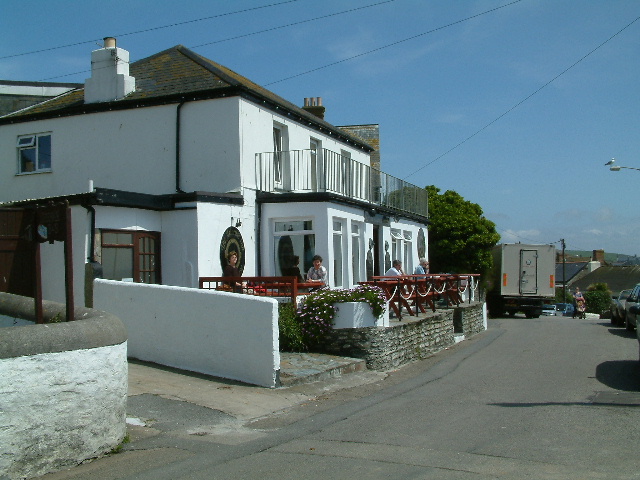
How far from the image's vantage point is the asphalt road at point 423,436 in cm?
621

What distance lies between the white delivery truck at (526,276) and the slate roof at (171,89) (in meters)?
16.7

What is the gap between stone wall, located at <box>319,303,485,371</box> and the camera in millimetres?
13133

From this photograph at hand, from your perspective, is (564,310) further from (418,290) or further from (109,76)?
(109,76)

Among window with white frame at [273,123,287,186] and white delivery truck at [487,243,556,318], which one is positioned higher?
window with white frame at [273,123,287,186]

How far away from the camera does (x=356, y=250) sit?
798 inches

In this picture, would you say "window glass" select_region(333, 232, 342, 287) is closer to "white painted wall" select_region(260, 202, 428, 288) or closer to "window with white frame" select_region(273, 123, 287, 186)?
"white painted wall" select_region(260, 202, 428, 288)

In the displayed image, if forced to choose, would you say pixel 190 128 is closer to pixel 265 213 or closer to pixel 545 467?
pixel 265 213

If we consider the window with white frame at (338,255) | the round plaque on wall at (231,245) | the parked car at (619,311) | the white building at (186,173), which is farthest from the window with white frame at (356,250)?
the parked car at (619,311)

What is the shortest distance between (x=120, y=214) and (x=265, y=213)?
453cm

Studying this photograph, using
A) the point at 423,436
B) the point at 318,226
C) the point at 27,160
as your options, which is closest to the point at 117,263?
the point at 318,226

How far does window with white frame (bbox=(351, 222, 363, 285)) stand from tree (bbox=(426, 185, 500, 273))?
16992 mm

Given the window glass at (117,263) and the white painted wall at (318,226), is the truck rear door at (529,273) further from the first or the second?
the window glass at (117,263)

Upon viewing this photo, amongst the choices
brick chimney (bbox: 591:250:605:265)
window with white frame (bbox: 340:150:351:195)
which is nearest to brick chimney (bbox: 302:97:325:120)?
window with white frame (bbox: 340:150:351:195)

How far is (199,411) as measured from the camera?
28.7 feet
